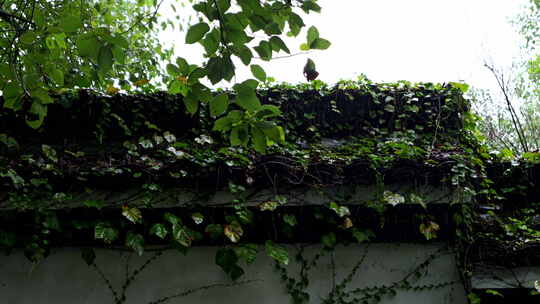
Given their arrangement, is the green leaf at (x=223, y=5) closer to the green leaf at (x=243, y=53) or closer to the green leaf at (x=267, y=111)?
the green leaf at (x=243, y=53)

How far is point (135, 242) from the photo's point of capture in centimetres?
264

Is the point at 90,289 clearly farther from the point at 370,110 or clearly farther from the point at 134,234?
the point at 370,110

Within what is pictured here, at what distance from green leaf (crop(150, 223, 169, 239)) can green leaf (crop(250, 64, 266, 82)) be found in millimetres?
1236

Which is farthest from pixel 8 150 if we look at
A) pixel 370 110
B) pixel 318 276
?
pixel 370 110

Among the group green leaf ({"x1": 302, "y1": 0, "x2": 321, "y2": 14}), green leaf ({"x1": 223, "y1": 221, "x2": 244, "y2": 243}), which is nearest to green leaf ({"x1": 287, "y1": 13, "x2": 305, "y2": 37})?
green leaf ({"x1": 302, "y1": 0, "x2": 321, "y2": 14})

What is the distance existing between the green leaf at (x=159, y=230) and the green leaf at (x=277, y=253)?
0.62m

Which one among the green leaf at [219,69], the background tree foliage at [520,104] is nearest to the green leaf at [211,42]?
the green leaf at [219,69]

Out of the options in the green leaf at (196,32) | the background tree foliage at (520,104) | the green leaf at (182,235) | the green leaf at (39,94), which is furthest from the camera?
the background tree foliage at (520,104)

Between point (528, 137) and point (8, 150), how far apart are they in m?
9.49

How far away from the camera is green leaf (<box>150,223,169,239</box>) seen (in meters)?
2.61

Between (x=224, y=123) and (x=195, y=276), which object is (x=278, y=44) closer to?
(x=224, y=123)

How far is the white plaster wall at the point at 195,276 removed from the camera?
281cm

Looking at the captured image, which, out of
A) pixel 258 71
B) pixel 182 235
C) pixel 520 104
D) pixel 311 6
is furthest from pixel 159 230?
pixel 520 104

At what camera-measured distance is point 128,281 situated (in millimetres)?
2834
